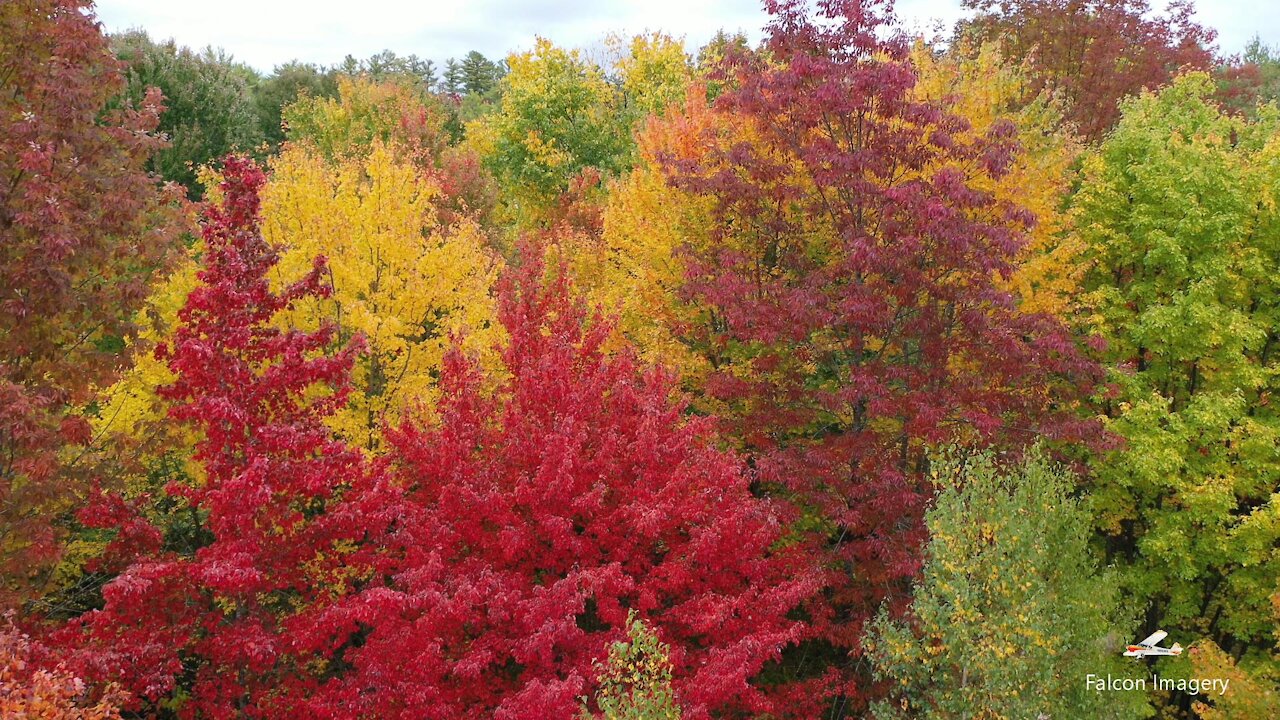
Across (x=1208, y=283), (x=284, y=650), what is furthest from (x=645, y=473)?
(x=1208, y=283)

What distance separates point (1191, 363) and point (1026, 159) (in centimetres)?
720

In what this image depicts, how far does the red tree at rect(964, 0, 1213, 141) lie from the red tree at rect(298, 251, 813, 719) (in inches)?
982

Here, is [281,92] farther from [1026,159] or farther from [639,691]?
[639,691]

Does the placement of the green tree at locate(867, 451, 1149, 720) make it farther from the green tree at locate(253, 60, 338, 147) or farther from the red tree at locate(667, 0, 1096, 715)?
the green tree at locate(253, 60, 338, 147)

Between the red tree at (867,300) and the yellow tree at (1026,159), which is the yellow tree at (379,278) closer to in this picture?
the red tree at (867,300)

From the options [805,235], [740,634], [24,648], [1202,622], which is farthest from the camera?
[1202,622]

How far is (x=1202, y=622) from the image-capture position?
72.4ft

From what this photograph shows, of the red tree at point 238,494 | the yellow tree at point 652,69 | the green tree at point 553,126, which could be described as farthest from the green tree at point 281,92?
the red tree at point 238,494

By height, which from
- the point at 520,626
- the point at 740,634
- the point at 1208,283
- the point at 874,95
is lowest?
the point at 740,634

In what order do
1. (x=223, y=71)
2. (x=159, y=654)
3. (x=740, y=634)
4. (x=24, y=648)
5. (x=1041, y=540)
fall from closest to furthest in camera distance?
(x=24, y=648) < (x=159, y=654) < (x=740, y=634) < (x=1041, y=540) < (x=223, y=71)

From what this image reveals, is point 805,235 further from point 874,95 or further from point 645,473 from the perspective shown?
point 645,473

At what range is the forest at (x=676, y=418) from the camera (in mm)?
11625

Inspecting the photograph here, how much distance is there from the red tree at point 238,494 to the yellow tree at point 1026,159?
1367 cm

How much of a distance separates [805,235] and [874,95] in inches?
143
